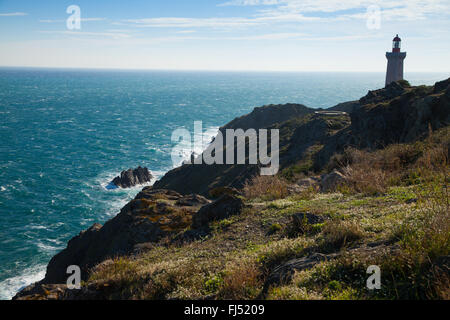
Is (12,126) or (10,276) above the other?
(12,126)

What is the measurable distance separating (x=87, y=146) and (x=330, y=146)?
204ft

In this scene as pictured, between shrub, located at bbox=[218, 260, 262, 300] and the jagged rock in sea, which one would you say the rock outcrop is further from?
the jagged rock in sea

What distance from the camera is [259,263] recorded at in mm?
6859

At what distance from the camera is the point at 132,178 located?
171ft

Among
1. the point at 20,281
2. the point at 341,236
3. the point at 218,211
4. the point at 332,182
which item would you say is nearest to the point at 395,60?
the point at 332,182

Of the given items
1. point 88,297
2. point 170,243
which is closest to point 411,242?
point 88,297

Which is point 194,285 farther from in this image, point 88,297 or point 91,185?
point 91,185

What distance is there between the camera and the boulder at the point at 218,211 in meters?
11.5

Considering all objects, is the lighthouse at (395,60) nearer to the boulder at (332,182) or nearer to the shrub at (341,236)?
the boulder at (332,182)

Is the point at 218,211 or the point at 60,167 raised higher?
the point at 218,211

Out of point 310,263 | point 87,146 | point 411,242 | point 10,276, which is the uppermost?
point 411,242

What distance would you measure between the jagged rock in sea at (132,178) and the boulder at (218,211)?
138 feet

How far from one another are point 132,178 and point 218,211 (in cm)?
4323

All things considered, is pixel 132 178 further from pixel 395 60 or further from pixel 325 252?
pixel 395 60
